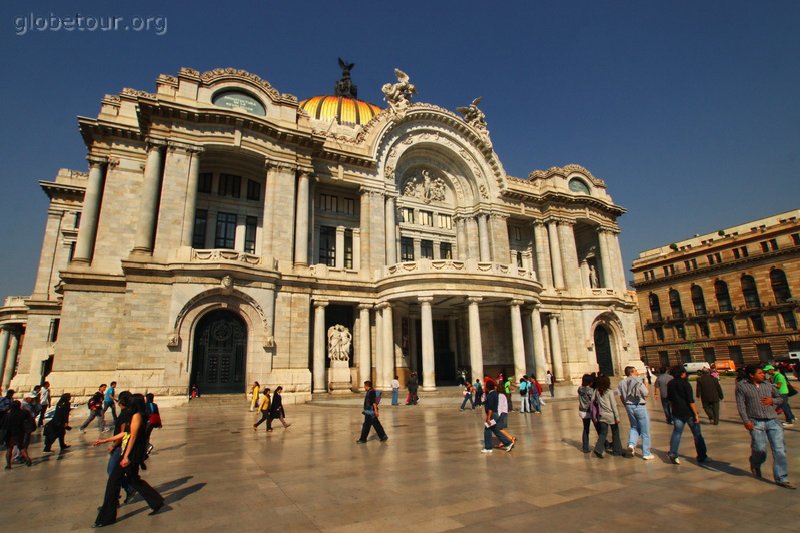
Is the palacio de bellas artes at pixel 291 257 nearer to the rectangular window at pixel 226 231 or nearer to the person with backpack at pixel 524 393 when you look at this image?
the rectangular window at pixel 226 231

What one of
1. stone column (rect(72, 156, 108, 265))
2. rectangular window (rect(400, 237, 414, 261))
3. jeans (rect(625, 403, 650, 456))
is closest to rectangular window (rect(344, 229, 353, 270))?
rectangular window (rect(400, 237, 414, 261))

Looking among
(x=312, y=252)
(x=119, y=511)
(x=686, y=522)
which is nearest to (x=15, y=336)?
(x=312, y=252)

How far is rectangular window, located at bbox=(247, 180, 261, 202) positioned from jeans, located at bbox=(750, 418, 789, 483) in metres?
29.1

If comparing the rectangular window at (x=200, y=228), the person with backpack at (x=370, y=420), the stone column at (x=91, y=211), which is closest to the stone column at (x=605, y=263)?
the rectangular window at (x=200, y=228)

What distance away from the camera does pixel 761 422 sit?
24.3 ft

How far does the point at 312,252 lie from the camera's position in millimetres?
30250

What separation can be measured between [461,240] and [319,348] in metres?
16.4

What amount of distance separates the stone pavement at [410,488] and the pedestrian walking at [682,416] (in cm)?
29

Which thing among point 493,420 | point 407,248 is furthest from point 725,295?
point 493,420

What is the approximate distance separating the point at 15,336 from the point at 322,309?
34444 mm

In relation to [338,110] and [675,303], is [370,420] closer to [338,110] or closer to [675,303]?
[338,110]

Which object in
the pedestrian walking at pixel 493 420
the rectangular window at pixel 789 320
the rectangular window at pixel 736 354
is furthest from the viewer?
the rectangular window at pixel 736 354

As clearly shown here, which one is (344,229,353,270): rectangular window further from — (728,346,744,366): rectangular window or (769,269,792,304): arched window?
(728,346,744,366): rectangular window

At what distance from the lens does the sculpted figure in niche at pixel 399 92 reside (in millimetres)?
34250
